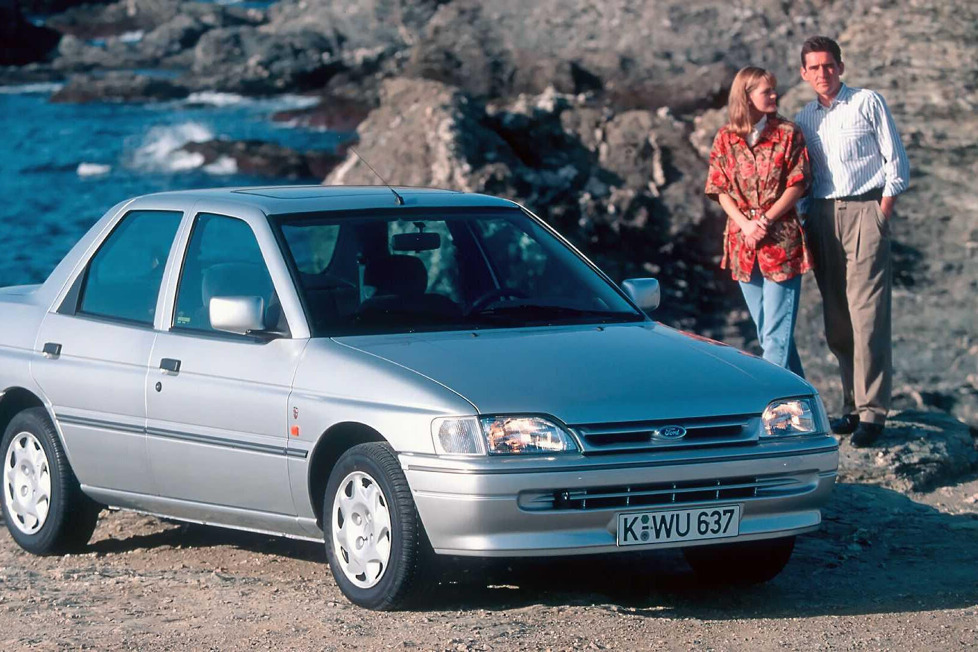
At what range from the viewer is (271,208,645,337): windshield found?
620 centimetres

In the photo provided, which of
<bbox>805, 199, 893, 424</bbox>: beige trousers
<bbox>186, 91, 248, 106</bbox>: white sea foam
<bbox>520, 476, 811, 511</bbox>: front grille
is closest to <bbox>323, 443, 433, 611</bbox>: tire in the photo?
<bbox>520, 476, 811, 511</bbox>: front grille

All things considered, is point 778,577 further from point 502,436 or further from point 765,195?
point 765,195

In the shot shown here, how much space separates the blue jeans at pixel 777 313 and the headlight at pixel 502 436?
3117mm

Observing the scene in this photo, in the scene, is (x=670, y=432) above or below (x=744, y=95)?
below

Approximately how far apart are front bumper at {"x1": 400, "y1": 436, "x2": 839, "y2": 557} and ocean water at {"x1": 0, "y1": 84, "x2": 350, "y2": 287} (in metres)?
19.1

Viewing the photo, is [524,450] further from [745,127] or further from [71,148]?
[71,148]

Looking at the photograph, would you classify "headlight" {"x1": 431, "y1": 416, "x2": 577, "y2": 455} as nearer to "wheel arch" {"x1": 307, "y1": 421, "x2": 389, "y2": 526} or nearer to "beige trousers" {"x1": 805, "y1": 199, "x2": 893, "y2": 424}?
"wheel arch" {"x1": 307, "y1": 421, "x2": 389, "y2": 526}

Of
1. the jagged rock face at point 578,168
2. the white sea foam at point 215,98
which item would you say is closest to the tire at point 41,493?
the jagged rock face at point 578,168

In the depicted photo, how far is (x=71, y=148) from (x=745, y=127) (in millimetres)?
29508

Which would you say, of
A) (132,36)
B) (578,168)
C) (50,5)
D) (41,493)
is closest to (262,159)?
(578,168)

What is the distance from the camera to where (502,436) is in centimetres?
530

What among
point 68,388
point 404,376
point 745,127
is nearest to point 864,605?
point 404,376

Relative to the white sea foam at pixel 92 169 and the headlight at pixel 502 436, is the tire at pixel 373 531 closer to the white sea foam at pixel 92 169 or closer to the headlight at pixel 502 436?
the headlight at pixel 502 436

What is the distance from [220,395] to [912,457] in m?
4.08
